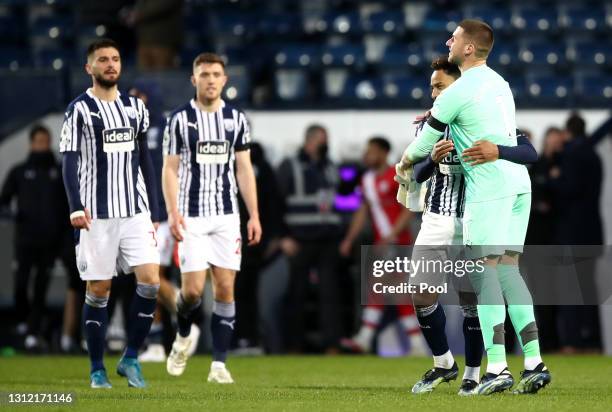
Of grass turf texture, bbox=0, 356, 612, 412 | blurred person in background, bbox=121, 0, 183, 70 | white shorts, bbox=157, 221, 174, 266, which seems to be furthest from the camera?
blurred person in background, bbox=121, 0, 183, 70

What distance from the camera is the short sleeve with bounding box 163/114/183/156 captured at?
8305 millimetres

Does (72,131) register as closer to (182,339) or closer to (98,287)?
(98,287)

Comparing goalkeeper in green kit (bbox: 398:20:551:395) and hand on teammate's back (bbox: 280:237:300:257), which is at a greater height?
goalkeeper in green kit (bbox: 398:20:551:395)

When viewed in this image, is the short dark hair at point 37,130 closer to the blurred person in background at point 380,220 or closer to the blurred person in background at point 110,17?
the blurred person in background at point 380,220

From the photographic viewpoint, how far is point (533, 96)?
1430cm

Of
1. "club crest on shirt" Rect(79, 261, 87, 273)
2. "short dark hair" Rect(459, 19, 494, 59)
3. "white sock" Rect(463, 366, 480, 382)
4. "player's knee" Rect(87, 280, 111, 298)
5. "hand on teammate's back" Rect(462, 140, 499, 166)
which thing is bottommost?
"white sock" Rect(463, 366, 480, 382)

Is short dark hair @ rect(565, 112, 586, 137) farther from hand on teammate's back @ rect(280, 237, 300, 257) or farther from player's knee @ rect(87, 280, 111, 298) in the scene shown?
player's knee @ rect(87, 280, 111, 298)

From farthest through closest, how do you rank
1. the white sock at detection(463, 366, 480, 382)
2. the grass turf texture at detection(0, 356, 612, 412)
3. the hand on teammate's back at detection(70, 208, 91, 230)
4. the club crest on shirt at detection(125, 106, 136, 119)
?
the club crest on shirt at detection(125, 106, 136, 119), the hand on teammate's back at detection(70, 208, 91, 230), the white sock at detection(463, 366, 480, 382), the grass turf texture at detection(0, 356, 612, 412)

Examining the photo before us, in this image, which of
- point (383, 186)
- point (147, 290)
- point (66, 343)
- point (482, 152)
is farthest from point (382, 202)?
point (482, 152)

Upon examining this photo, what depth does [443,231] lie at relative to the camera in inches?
273

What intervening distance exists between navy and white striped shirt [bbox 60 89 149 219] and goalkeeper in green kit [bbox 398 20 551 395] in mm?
1786

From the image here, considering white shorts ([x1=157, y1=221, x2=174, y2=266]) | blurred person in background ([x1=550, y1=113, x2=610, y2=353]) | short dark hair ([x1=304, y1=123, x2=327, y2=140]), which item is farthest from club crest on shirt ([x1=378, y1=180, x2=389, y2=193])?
white shorts ([x1=157, y1=221, x2=174, y2=266])

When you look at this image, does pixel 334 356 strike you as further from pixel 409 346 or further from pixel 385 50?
pixel 385 50

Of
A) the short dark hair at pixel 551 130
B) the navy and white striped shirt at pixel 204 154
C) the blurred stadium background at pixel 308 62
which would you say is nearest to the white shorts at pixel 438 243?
the navy and white striped shirt at pixel 204 154
